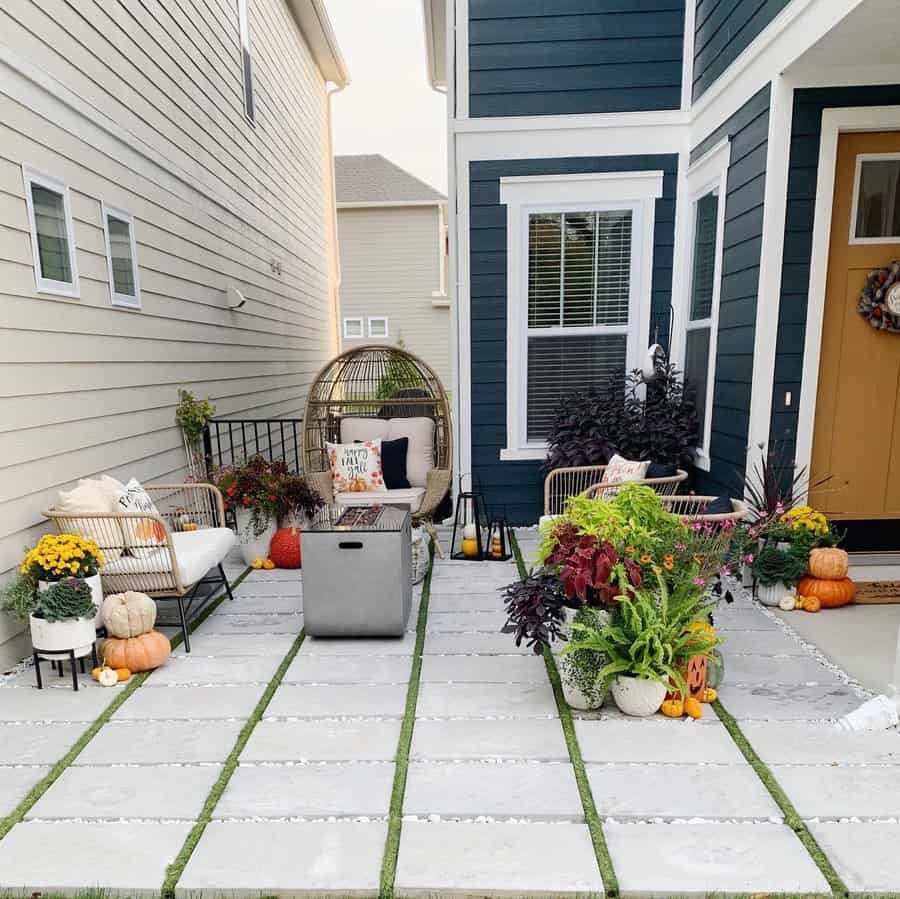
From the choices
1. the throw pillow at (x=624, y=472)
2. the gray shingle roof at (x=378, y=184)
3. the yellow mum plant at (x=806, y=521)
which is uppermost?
the gray shingle roof at (x=378, y=184)

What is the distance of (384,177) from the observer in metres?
14.2

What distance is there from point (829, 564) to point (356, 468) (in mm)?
2959

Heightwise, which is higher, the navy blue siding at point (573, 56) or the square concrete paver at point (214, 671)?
the navy blue siding at point (573, 56)

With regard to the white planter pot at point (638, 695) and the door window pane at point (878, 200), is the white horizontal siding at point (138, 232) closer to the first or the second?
the white planter pot at point (638, 695)

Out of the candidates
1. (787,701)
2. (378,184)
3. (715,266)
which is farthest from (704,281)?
(378,184)

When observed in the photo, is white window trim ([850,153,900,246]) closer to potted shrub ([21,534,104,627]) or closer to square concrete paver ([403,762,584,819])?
square concrete paver ([403,762,584,819])

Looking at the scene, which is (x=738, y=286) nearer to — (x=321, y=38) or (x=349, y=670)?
(x=349, y=670)

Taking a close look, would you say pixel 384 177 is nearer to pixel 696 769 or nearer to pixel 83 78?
pixel 83 78

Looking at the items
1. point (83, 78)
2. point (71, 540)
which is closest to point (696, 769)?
point (71, 540)

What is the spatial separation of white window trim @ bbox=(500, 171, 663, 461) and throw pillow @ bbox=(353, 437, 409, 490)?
101 cm

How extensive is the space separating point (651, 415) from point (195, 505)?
3.16 metres

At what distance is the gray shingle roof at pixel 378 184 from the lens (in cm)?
1335

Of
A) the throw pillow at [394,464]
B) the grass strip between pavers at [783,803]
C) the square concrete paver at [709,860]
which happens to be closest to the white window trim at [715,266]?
the throw pillow at [394,464]

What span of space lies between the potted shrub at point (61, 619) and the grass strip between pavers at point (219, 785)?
2.64 feet
